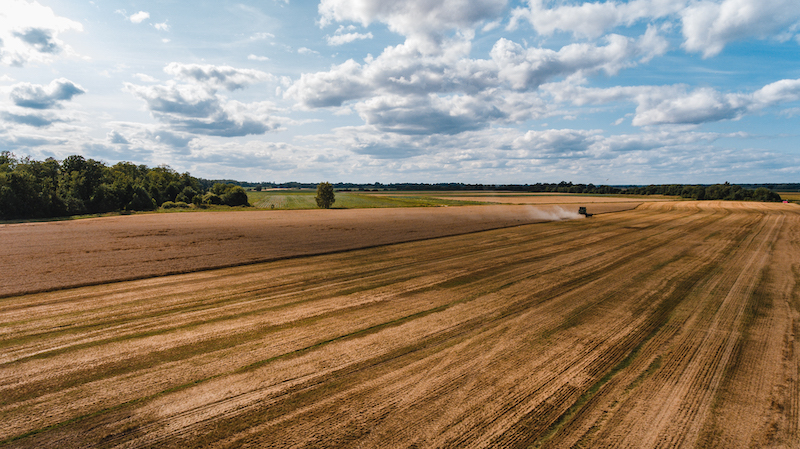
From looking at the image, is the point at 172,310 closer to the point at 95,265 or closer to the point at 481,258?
the point at 95,265

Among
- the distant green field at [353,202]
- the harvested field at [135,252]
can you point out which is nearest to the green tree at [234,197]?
the distant green field at [353,202]

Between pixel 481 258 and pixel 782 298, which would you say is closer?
pixel 782 298

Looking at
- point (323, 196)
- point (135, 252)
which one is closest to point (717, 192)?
point (323, 196)

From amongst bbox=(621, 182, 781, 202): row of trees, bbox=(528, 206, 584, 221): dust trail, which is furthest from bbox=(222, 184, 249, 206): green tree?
bbox=(621, 182, 781, 202): row of trees

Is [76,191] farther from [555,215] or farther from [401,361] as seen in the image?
[555,215]

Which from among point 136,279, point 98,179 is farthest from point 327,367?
point 98,179

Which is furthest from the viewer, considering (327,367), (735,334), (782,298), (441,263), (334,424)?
(441,263)

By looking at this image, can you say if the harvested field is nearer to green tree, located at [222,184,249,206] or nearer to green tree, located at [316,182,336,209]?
green tree, located at [316,182,336,209]
